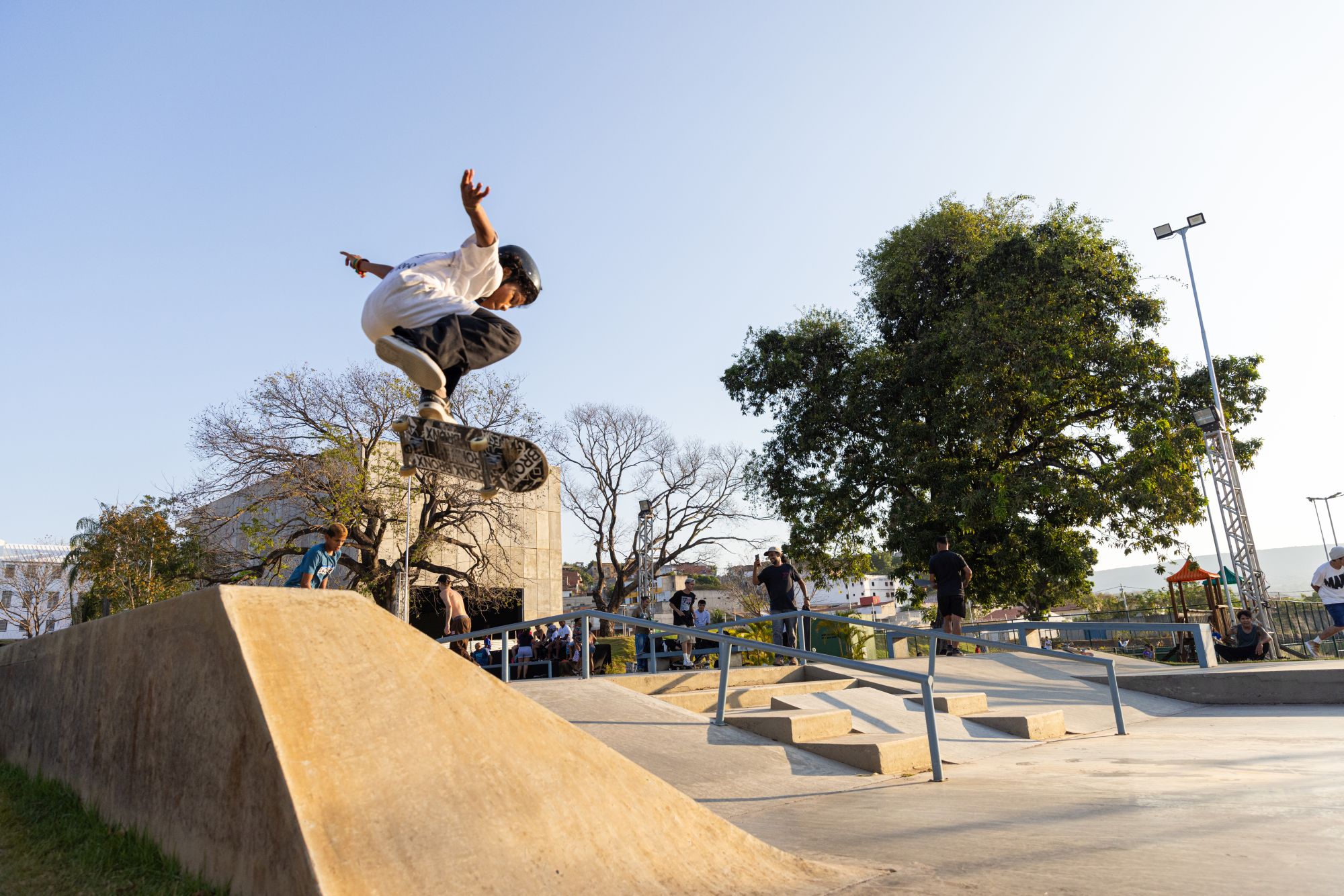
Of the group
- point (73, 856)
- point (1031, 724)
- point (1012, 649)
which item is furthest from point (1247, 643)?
point (73, 856)

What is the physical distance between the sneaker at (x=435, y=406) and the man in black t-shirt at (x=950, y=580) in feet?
28.3

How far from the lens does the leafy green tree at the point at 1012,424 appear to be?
18625mm

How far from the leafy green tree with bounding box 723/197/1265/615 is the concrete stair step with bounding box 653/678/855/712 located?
1169 cm

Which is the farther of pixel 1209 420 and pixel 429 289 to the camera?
pixel 1209 420

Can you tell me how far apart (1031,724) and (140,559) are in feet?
73.3

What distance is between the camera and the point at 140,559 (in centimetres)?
2130

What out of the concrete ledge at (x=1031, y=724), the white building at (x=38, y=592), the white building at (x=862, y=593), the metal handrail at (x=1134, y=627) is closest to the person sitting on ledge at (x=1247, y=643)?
the metal handrail at (x=1134, y=627)

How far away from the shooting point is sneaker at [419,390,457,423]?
14.4ft

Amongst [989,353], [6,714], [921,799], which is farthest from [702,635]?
[989,353]

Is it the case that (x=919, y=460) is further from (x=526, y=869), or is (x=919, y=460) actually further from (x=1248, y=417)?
(x=526, y=869)

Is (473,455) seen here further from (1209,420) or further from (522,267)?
(1209,420)

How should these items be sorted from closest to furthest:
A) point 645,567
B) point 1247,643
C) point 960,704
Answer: point 960,704, point 1247,643, point 645,567

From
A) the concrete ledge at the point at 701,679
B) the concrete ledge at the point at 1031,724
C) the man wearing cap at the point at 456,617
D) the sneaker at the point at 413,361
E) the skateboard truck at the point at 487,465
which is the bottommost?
the concrete ledge at the point at 1031,724

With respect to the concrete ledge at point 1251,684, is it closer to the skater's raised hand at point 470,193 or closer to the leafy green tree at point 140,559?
the skater's raised hand at point 470,193
